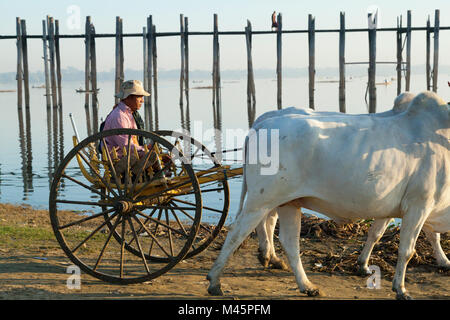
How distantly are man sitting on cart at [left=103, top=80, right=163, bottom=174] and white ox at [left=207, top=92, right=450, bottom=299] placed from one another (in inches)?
45.6

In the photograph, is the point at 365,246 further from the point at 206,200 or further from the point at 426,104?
the point at 206,200

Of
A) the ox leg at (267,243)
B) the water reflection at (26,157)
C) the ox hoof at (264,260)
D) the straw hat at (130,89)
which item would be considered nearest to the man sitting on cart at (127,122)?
the straw hat at (130,89)

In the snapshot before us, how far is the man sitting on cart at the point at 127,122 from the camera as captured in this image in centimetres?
599

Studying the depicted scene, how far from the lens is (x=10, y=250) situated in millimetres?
6934

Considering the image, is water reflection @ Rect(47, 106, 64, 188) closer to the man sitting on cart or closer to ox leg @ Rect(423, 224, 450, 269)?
the man sitting on cart

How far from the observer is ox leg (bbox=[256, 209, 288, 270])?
6367 mm

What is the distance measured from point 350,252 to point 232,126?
57.5ft

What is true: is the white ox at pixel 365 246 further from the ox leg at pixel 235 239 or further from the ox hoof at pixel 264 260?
the ox leg at pixel 235 239

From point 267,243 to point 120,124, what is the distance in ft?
6.26

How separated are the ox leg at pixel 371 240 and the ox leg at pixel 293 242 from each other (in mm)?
→ 1037

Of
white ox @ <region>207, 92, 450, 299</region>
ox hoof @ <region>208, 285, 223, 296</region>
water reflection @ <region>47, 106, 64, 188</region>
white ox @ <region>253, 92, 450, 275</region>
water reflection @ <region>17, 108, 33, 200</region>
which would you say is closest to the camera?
white ox @ <region>207, 92, 450, 299</region>

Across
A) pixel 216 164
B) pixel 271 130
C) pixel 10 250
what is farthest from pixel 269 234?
pixel 10 250

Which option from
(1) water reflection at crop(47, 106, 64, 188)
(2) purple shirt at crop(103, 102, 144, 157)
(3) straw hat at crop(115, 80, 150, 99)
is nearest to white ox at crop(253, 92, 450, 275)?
(2) purple shirt at crop(103, 102, 144, 157)

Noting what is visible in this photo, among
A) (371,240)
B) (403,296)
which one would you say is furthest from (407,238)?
(371,240)
